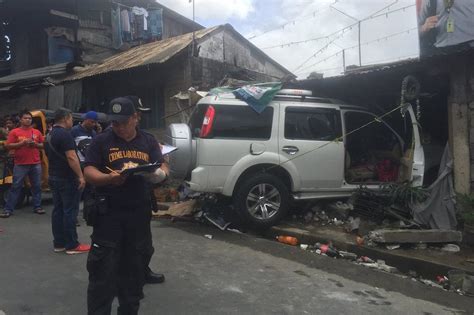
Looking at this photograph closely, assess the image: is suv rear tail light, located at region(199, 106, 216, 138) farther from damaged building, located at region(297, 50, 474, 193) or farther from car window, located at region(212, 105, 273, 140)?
damaged building, located at region(297, 50, 474, 193)

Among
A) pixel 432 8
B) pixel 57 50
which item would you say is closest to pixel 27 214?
pixel 432 8

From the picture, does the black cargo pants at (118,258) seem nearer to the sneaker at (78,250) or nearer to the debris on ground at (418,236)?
the sneaker at (78,250)

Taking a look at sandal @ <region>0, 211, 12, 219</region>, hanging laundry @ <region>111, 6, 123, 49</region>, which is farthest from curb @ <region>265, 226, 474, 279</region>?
hanging laundry @ <region>111, 6, 123, 49</region>

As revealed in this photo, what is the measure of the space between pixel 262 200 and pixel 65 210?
2.77m

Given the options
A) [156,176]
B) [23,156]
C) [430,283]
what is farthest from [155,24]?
[156,176]

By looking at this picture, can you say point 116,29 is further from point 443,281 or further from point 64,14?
point 443,281

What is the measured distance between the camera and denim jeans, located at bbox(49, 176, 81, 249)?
540 cm

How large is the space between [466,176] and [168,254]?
421 centimetres

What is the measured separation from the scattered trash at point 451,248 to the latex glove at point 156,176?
4.16 metres

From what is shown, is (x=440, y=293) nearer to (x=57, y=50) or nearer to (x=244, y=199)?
(x=244, y=199)

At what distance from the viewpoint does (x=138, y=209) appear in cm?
334

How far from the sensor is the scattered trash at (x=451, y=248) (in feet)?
19.1

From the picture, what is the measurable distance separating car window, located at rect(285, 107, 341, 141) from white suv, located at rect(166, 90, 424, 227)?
0.6 inches

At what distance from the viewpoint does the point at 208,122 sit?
668 centimetres
